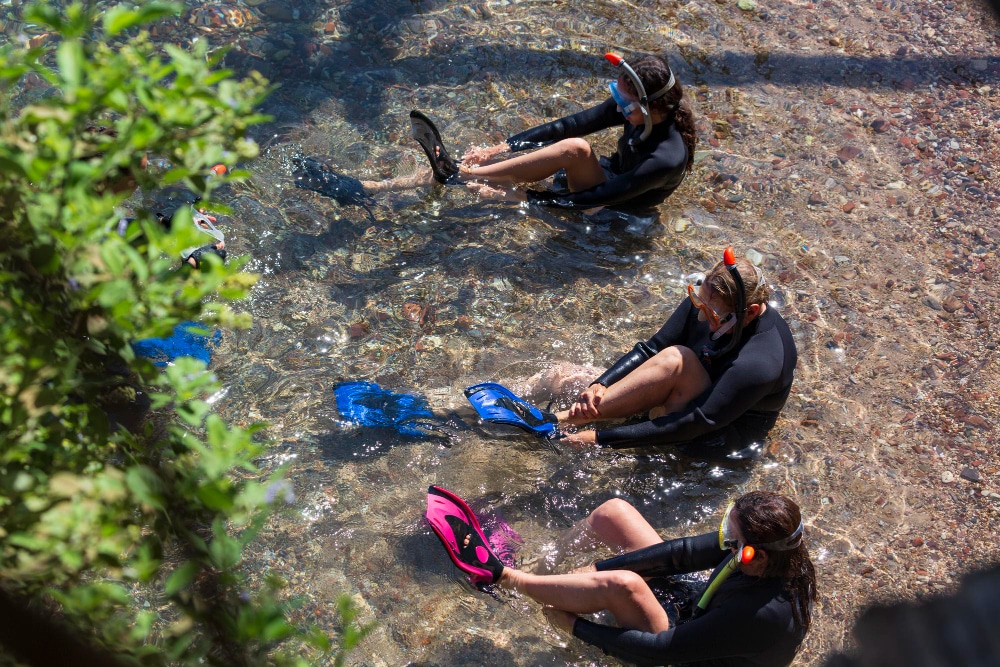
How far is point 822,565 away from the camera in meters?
3.60

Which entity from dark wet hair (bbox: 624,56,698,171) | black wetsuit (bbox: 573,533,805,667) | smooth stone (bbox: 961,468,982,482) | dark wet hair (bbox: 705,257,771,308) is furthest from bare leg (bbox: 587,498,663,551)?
dark wet hair (bbox: 624,56,698,171)

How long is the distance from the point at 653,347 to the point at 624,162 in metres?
1.53

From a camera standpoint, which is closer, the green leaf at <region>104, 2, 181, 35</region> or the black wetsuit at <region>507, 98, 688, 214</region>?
the green leaf at <region>104, 2, 181, 35</region>

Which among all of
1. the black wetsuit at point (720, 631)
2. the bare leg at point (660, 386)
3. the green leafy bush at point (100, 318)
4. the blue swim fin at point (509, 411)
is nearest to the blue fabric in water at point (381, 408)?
the blue swim fin at point (509, 411)

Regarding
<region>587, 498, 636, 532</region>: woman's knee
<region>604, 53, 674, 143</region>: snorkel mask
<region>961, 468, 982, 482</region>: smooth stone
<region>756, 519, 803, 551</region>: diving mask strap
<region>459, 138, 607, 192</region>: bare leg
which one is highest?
<region>604, 53, 674, 143</region>: snorkel mask

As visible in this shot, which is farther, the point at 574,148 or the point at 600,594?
the point at 574,148

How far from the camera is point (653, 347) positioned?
414 cm

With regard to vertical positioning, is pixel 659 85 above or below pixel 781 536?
above

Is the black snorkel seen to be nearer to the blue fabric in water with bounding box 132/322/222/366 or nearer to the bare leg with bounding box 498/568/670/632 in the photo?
the bare leg with bounding box 498/568/670/632

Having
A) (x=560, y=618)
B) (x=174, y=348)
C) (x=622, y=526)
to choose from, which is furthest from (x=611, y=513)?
(x=174, y=348)

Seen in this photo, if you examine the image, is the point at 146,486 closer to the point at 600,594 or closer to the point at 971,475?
the point at 600,594

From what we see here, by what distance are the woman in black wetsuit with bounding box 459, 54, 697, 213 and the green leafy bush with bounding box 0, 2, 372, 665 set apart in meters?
3.45

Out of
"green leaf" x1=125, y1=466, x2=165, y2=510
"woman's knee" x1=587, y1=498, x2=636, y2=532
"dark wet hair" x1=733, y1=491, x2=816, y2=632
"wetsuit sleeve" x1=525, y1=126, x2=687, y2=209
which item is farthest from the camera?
"wetsuit sleeve" x1=525, y1=126, x2=687, y2=209

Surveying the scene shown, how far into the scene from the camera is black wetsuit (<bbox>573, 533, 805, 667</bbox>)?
2.88m
